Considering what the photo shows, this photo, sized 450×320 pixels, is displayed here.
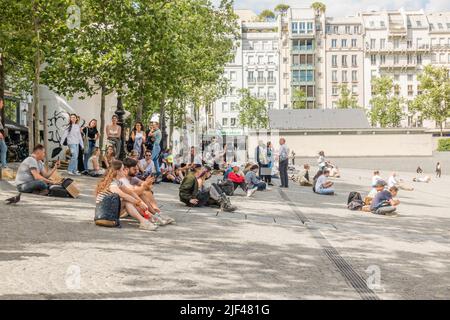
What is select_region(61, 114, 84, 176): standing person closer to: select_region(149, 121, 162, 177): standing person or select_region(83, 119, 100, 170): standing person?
select_region(83, 119, 100, 170): standing person

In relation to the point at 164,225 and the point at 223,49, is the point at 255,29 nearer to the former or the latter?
the point at 223,49

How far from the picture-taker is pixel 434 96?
85.9 metres

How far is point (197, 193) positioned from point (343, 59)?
321ft

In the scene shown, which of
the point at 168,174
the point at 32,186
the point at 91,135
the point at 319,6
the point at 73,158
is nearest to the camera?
the point at 32,186

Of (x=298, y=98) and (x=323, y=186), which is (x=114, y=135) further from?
(x=298, y=98)

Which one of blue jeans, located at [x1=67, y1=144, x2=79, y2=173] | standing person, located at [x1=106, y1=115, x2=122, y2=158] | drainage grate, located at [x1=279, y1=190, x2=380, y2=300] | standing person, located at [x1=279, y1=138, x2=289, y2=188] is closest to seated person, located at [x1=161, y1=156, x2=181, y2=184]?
standing person, located at [x1=106, y1=115, x2=122, y2=158]

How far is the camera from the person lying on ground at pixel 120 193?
431 inches

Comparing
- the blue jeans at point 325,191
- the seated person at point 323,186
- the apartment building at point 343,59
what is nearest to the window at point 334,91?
the apartment building at point 343,59

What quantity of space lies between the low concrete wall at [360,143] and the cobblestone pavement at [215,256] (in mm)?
52216

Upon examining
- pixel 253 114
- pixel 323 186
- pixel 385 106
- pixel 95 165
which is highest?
pixel 385 106

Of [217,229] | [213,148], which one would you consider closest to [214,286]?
[217,229]

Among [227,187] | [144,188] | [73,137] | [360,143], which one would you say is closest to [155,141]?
[73,137]
